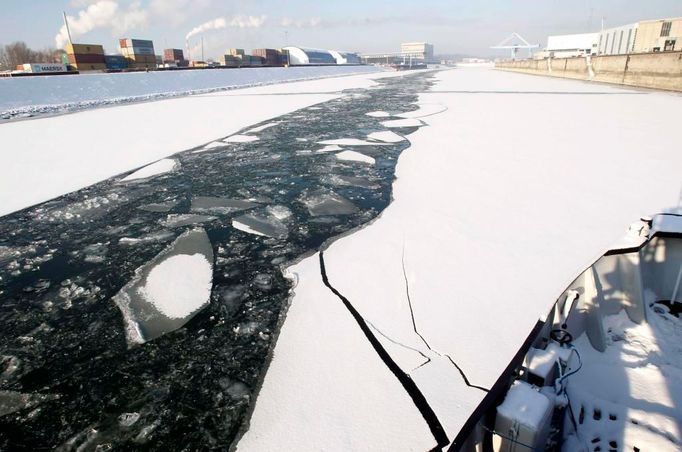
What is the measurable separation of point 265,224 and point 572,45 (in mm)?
71441

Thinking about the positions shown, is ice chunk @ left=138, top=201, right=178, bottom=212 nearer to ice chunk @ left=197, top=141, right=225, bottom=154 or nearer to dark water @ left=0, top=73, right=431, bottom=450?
dark water @ left=0, top=73, right=431, bottom=450

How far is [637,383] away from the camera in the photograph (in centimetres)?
185

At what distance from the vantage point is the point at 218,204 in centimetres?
412

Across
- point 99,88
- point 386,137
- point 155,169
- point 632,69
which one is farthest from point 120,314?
point 632,69

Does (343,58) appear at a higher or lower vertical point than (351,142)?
higher

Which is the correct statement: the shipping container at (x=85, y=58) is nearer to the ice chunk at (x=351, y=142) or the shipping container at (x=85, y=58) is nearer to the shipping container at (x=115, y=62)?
the shipping container at (x=115, y=62)

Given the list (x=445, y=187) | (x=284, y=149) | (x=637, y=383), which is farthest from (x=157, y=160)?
(x=637, y=383)

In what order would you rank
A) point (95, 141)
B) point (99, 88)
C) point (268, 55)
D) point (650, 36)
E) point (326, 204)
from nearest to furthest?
point (326, 204) → point (95, 141) → point (99, 88) → point (650, 36) → point (268, 55)

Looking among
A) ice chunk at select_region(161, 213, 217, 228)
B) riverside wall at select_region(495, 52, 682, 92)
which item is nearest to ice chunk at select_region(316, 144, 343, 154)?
ice chunk at select_region(161, 213, 217, 228)

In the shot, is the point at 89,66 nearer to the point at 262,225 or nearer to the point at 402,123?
the point at 402,123

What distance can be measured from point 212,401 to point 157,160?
5.37m

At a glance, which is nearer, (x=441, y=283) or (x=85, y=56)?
(x=441, y=283)

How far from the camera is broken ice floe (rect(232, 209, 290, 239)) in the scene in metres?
3.36

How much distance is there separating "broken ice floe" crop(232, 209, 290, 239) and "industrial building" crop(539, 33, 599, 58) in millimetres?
62526
